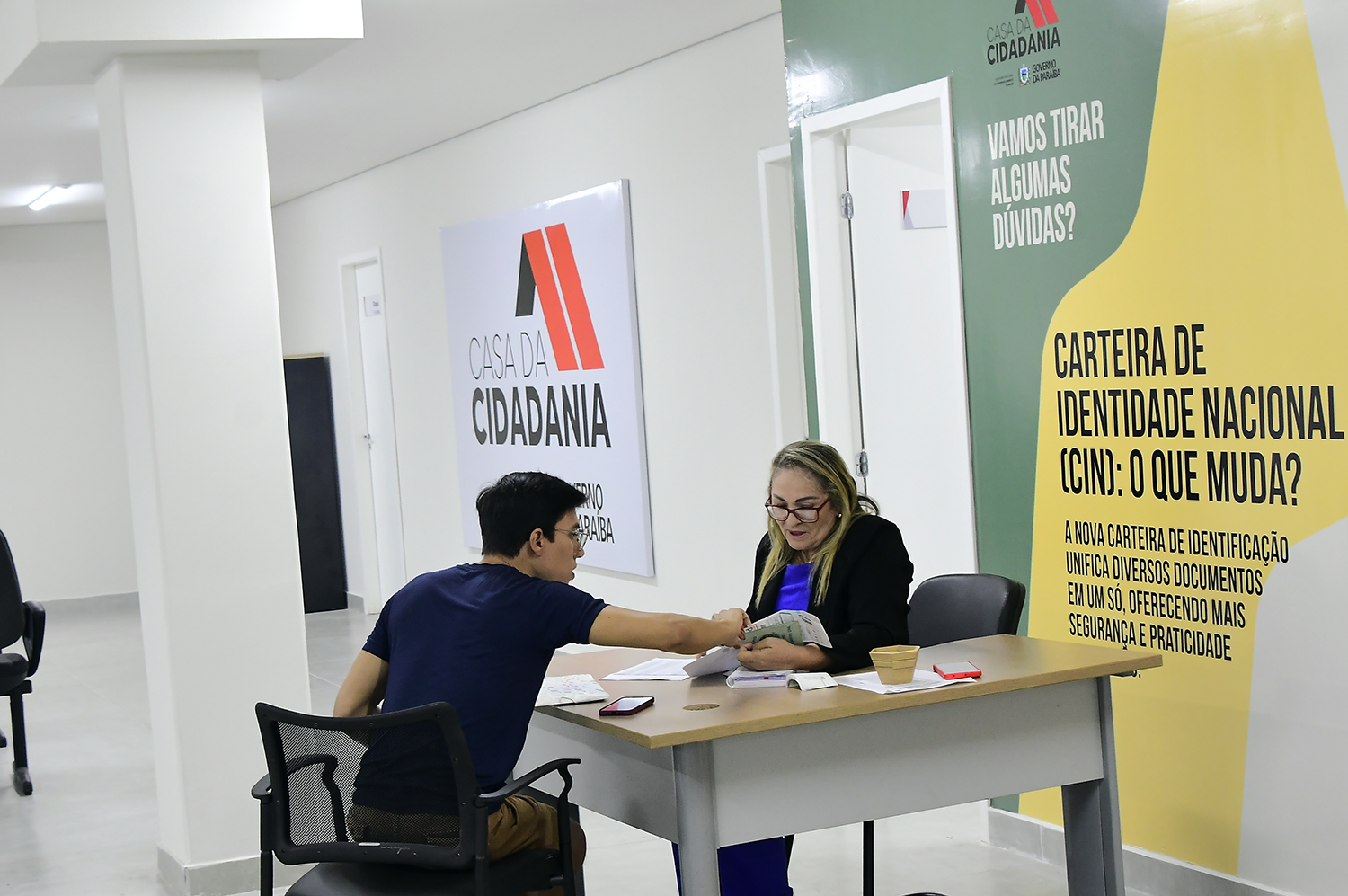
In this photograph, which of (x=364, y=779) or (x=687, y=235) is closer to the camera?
(x=364, y=779)

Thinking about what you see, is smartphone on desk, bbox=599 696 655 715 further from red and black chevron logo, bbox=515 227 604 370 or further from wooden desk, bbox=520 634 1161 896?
red and black chevron logo, bbox=515 227 604 370

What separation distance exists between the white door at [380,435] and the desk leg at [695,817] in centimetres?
785

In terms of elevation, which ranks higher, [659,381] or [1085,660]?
[659,381]

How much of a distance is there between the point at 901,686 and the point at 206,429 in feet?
8.46

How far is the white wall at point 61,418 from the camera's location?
11727 mm

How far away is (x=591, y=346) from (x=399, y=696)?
4990 mm

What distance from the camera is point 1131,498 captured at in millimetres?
3881

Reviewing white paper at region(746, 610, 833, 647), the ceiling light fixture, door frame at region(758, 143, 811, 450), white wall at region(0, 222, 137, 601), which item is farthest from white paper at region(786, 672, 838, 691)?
white wall at region(0, 222, 137, 601)

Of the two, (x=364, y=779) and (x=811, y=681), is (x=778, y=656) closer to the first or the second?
(x=811, y=681)

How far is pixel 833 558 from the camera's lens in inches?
136

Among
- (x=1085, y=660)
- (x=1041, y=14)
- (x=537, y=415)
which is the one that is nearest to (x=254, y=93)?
(x=1041, y=14)

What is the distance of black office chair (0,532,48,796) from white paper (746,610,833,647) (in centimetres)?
385

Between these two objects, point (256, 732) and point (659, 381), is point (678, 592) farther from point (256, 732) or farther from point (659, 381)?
point (256, 732)

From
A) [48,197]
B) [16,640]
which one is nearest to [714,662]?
[16,640]
